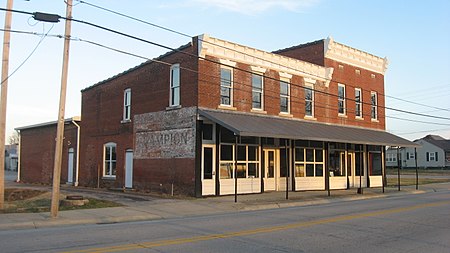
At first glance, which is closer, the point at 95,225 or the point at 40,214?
the point at 95,225

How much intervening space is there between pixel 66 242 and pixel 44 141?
2837 centimetres

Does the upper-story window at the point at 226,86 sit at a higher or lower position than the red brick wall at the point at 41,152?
higher

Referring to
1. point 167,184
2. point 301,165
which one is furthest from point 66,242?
point 301,165

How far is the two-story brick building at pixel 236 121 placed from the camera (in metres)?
21.1

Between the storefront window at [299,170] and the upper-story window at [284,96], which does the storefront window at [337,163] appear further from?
the upper-story window at [284,96]

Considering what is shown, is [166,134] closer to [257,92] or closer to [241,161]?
[241,161]

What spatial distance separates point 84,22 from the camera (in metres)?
13.9

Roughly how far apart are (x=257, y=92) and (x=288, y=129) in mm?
3038

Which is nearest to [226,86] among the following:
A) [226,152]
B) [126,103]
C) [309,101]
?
[226,152]

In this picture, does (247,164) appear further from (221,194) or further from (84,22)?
(84,22)

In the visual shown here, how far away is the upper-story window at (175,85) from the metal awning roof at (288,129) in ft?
7.28

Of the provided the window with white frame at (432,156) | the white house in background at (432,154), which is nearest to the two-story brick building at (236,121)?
the white house in background at (432,154)

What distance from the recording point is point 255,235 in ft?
34.0

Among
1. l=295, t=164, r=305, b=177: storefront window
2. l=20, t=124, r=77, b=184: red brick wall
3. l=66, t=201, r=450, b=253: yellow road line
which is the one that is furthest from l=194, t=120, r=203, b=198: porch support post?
l=20, t=124, r=77, b=184: red brick wall
